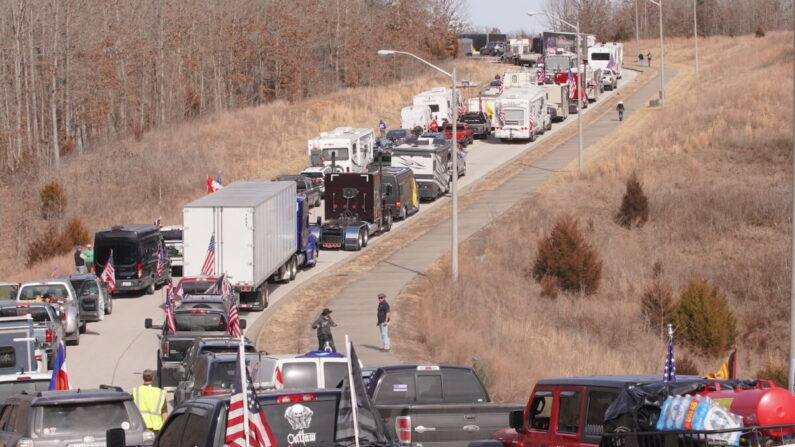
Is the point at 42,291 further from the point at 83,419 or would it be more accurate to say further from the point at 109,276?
the point at 83,419

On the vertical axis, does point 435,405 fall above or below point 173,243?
above

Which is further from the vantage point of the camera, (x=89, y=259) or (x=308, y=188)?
(x=308, y=188)

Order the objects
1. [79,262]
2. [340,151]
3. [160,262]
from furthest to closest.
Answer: [340,151]
[79,262]
[160,262]

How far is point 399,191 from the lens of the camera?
5212 cm

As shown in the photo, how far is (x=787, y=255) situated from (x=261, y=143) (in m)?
36.2

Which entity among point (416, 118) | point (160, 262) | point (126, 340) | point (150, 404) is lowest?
point (126, 340)

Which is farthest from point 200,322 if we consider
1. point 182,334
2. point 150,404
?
point 150,404

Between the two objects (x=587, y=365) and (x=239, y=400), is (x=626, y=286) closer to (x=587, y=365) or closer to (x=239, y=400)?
(x=587, y=365)

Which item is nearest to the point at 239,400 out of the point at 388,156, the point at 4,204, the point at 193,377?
the point at 193,377

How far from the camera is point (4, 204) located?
64.0 meters

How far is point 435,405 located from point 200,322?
1368cm

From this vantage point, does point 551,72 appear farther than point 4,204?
Yes

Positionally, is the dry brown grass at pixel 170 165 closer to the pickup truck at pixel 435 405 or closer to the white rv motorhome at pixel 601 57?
the white rv motorhome at pixel 601 57

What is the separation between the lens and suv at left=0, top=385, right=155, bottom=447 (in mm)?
13367
